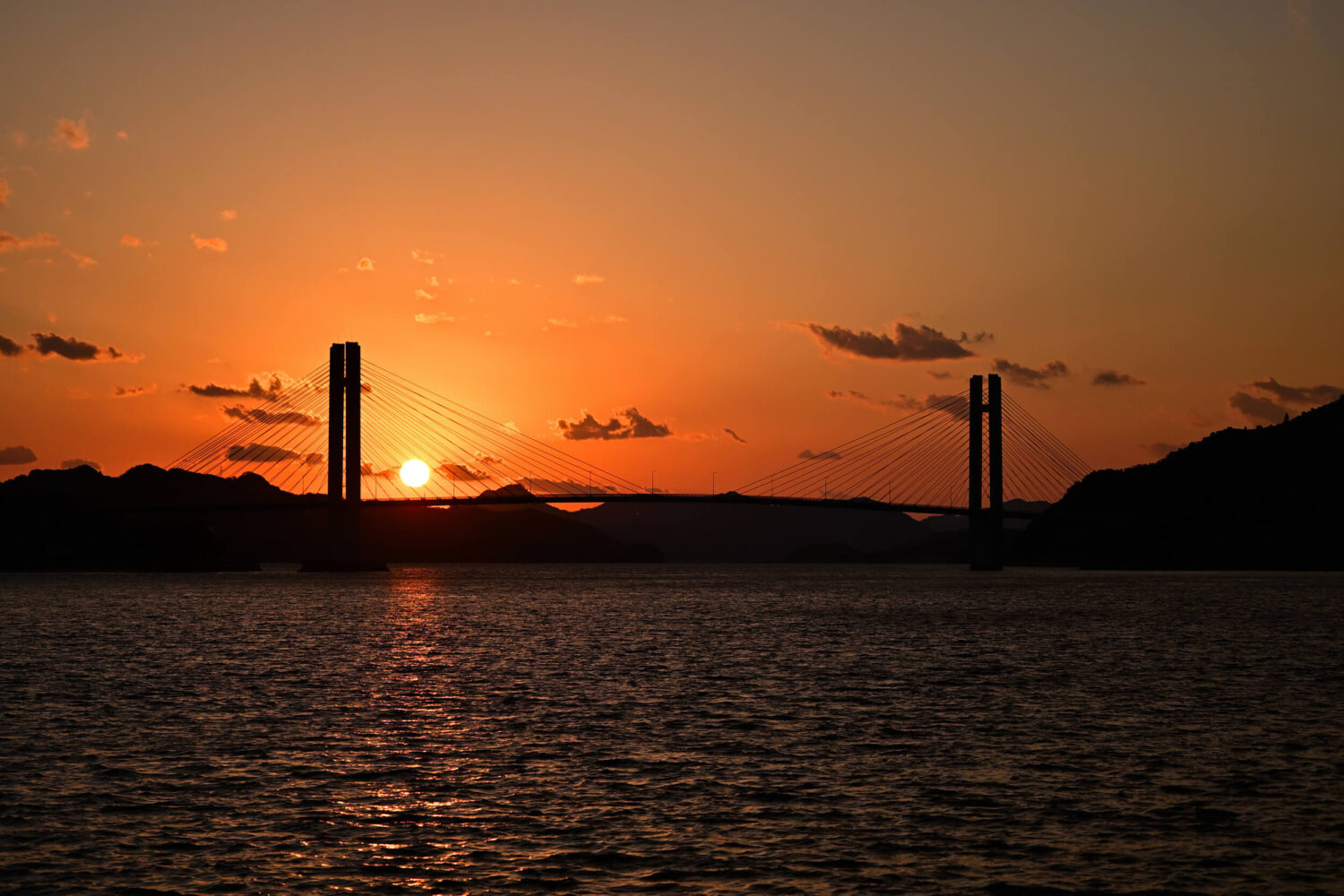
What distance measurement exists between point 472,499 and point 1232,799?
354 feet

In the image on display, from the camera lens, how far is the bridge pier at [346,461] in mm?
122938

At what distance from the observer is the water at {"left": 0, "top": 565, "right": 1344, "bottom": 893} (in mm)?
16031

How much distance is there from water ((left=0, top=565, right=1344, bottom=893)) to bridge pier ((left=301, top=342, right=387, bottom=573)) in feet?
226

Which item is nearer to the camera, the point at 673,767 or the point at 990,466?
the point at 673,767

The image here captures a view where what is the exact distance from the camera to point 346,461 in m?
125

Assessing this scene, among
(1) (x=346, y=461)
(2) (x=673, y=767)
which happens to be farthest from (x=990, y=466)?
(2) (x=673, y=767)

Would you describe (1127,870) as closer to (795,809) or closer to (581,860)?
(795,809)

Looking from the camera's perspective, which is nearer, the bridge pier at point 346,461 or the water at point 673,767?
the water at point 673,767

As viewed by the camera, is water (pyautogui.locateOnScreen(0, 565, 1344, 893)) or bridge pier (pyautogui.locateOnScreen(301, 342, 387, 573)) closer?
water (pyautogui.locateOnScreen(0, 565, 1344, 893))

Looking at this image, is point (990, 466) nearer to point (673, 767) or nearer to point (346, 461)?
point (346, 461)

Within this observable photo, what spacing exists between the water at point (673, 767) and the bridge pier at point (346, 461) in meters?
68.9

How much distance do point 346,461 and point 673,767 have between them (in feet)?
352

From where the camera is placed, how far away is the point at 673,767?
23.2 metres

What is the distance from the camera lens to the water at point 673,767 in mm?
16031
